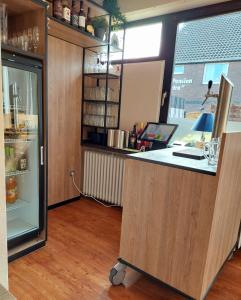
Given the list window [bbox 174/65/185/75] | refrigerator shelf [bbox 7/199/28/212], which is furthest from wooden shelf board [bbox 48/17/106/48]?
refrigerator shelf [bbox 7/199/28/212]

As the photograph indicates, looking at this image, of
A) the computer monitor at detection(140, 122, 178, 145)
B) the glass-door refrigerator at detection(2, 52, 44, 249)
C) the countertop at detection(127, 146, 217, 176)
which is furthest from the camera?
the computer monitor at detection(140, 122, 178, 145)

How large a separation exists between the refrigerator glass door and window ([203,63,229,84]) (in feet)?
5.88

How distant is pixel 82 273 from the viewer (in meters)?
1.77

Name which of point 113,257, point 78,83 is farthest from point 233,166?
point 78,83

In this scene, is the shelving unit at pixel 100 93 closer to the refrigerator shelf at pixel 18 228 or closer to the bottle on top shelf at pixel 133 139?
the bottle on top shelf at pixel 133 139

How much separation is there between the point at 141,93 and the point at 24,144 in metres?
1.57

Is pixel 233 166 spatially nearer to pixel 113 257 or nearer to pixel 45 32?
pixel 113 257

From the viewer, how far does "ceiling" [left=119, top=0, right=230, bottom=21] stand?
2.37m

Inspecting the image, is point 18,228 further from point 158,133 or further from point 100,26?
point 100,26

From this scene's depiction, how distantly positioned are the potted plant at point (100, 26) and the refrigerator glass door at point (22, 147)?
1187 millimetres

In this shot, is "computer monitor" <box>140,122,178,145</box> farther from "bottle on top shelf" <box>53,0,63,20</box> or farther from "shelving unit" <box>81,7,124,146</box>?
"bottle on top shelf" <box>53,0,63,20</box>

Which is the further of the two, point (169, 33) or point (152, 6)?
point (169, 33)

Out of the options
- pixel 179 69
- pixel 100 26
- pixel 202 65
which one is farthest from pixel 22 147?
pixel 202 65

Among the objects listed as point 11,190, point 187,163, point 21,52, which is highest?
point 21,52
